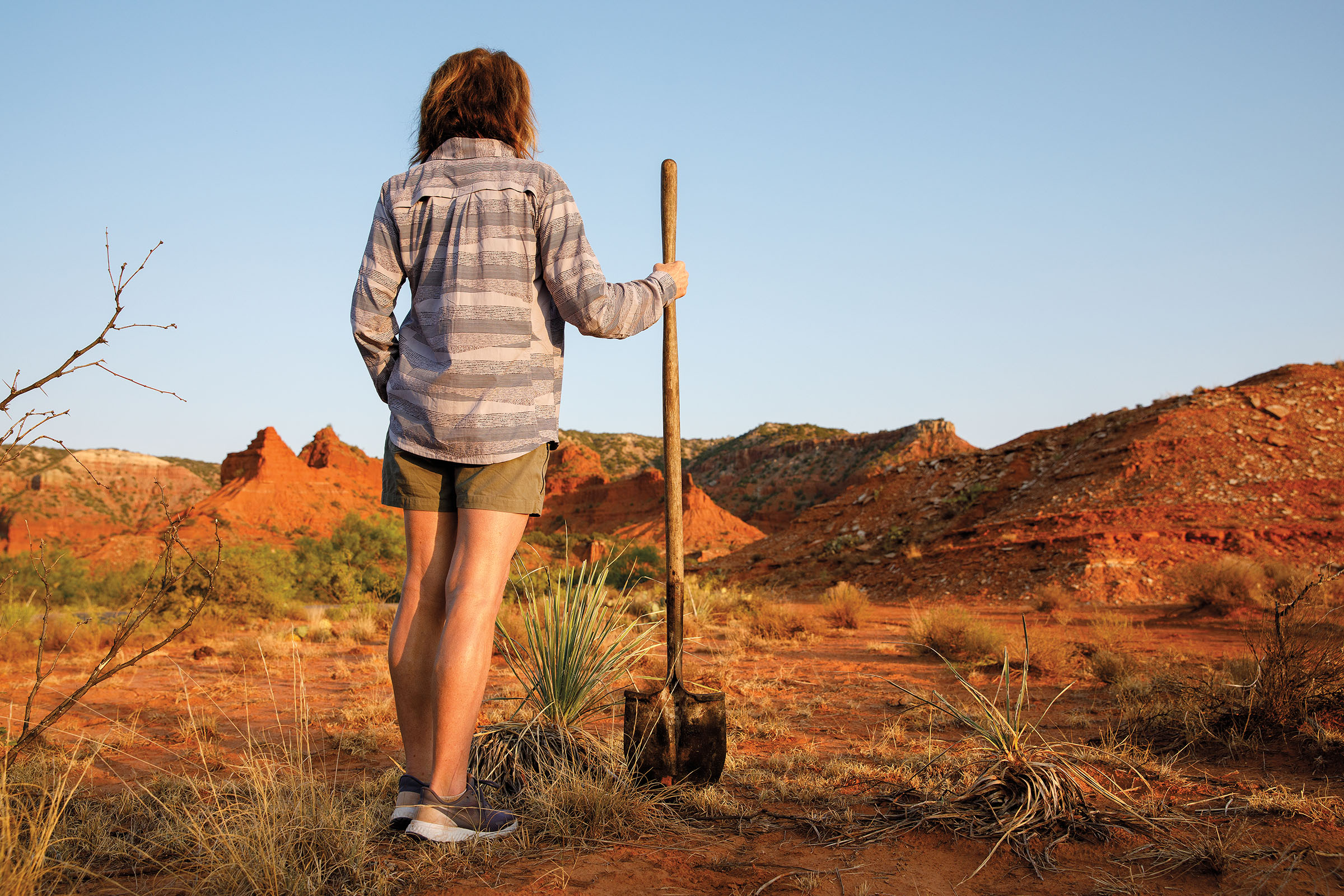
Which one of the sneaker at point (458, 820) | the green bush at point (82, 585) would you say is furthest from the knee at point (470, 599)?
the green bush at point (82, 585)

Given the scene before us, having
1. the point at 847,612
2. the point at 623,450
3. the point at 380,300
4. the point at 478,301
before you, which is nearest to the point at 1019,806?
the point at 478,301

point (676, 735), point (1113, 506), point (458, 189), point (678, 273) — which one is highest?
point (458, 189)

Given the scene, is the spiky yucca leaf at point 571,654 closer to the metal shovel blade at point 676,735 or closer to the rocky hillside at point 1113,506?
the metal shovel blade at point 676,735

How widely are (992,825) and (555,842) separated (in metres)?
1.22

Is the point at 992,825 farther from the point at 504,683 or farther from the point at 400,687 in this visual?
the point at 504,683

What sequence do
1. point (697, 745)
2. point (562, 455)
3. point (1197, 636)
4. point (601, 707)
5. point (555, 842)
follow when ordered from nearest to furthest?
point (555, 842) < point (697, 745) < point (601, 707) < point (1197, 636) < point (562, 455)

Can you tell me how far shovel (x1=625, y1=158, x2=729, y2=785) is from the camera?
2609mm

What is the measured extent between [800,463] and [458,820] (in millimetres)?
50141

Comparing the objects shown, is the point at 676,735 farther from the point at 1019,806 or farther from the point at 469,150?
the point at 469,150

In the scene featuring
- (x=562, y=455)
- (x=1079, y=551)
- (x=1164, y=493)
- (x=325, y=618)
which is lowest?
(x=325, y=618)

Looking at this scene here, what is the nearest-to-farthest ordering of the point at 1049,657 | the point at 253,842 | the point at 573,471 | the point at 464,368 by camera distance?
the point at 253,842 → the point at 464,368 → the point at 1049,657 → the point at 573,471

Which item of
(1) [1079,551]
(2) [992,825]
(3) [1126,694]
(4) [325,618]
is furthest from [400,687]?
(1) [1079,551]

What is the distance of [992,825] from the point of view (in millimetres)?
2184

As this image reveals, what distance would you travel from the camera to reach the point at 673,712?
2656mm
